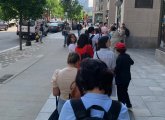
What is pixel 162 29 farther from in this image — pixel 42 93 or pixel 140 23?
pixel 42 93

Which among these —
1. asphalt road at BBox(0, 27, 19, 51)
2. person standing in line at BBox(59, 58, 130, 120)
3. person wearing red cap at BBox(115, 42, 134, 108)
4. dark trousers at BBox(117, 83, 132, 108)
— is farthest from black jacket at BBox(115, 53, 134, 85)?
asphalt road at BBox(0, 27, 19, 51)

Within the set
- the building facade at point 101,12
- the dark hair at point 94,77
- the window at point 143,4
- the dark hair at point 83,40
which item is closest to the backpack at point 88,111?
the dark hair at point 94,77

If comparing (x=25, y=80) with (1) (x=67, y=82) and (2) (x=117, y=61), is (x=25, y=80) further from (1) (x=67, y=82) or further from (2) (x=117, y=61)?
(1) (x=67, y=82)

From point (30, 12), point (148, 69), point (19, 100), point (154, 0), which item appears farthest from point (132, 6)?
point (19, 100)

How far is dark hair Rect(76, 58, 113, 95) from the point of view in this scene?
105 inches

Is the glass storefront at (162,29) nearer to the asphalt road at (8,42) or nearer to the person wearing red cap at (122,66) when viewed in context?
the person wearing red cap at (122,66)

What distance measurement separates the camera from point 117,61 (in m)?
7.84

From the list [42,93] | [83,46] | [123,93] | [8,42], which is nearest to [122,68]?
[123,93]

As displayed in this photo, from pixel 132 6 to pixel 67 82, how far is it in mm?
21279

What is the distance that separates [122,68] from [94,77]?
5.26 metres

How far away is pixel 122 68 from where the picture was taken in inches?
310

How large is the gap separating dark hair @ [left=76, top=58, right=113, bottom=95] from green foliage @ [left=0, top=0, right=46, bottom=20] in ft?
73.0

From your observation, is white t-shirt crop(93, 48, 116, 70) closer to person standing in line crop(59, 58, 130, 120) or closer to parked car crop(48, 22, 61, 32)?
person standing in line crop(59, 58, 130, 120)

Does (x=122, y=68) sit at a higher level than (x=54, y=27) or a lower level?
higher
